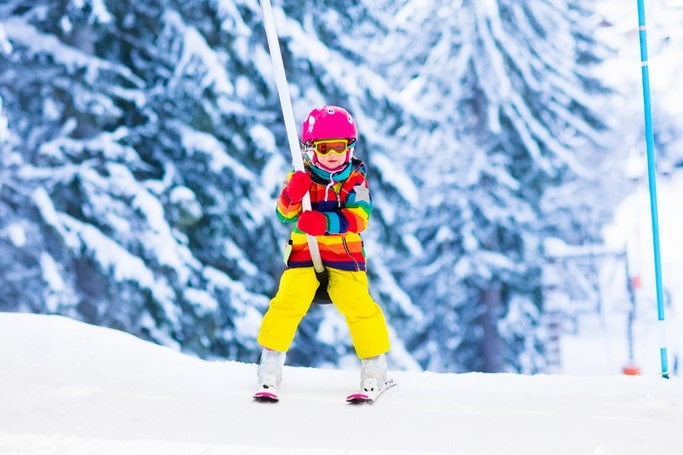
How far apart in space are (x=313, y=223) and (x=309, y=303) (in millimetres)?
395

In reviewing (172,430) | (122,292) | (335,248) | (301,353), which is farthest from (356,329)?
(301,353)

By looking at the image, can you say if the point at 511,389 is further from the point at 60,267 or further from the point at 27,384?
the point at 60,267

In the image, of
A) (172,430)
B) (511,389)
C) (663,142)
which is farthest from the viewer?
(663,142)

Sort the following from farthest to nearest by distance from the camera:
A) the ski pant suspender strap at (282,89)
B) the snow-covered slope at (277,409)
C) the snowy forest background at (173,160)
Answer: the snowy forest background at (173,160) < the ski pant suspender strap at (282,89) < the snow-covered slope at (277,409)

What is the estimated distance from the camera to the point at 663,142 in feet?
48.6

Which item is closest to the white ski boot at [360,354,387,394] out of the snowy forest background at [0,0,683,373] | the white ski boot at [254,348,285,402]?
the white ski boot at [254,348,285,402]

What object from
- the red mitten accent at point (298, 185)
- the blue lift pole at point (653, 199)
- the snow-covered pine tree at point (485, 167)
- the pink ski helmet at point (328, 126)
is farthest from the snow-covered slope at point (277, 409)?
the snow-covered pine tree at point (485, 167)

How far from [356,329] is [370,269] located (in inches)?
248

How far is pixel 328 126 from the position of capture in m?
3.37

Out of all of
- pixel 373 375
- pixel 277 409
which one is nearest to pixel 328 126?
pixel 373 375

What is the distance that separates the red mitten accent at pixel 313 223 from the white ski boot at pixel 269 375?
21.9 inches

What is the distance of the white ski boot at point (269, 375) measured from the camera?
129 inches

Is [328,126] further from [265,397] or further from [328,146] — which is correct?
[265,397]

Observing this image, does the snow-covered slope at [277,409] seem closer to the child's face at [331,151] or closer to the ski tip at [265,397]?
the ski tip at [265,397]
